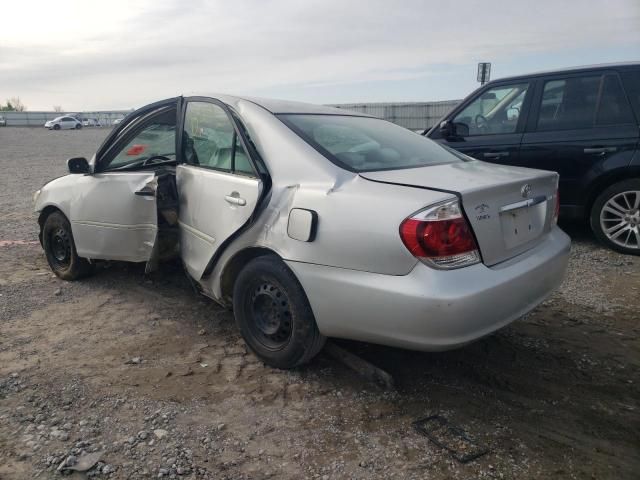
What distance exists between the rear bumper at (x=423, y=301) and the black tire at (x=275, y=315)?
108 mm

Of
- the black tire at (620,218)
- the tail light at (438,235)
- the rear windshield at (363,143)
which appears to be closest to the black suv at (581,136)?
the black tire at (620,218)

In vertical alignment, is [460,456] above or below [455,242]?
below

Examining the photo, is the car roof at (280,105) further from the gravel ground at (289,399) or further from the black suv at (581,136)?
the black suv at (581,136)

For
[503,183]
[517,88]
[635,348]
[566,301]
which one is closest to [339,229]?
[503,183]

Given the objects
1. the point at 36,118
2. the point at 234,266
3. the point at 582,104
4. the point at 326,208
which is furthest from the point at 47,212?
the point at 36,118

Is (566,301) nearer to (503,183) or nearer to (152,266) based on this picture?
A: (503,183)

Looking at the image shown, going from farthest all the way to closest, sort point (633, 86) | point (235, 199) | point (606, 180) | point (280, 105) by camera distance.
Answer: point (606, 180) < point (633, 86) < point (280, 105) < point (235, 199)

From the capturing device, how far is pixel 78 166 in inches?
175

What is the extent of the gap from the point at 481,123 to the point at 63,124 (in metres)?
50.4

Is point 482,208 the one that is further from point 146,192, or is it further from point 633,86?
point 633,86

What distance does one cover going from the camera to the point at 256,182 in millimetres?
3158

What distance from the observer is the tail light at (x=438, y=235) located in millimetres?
2457

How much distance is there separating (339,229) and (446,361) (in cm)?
124

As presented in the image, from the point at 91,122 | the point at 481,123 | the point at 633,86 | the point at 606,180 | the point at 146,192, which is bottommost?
the point at 606,180
